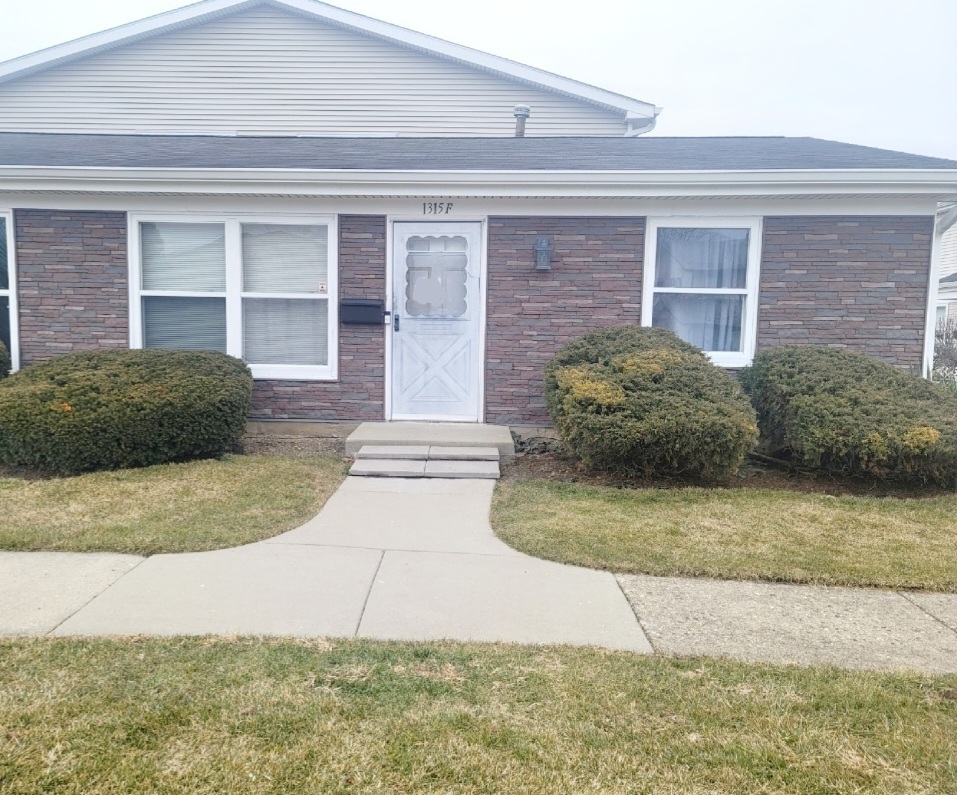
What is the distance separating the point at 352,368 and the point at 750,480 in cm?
437

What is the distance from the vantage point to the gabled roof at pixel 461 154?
8195 mm

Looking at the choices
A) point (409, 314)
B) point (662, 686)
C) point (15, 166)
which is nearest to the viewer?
point (662, 686)

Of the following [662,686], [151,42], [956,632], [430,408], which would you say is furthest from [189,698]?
[151,42]

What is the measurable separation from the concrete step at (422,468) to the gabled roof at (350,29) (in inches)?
353

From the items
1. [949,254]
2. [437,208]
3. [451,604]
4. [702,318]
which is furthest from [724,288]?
[949,254]

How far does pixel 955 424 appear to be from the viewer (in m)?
6.20

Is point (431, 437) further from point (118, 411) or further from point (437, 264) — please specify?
point (118, 411)

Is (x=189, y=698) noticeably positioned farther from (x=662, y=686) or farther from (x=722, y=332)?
(x=722, y=332)

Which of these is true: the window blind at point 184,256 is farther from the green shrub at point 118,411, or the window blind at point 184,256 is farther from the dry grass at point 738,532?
the dry grass at point 738,532

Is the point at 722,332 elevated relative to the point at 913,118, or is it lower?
lower

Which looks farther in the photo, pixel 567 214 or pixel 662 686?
pixel 567 214

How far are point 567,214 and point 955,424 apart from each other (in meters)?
4.24

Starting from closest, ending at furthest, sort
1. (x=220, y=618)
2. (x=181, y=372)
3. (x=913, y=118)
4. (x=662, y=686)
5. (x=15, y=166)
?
(x=662, y=686)
(x=220, y=618)
(x=181, y=372)
(x=15, y=166)
(x=913, y=118)

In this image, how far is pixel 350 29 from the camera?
44.4 feet
